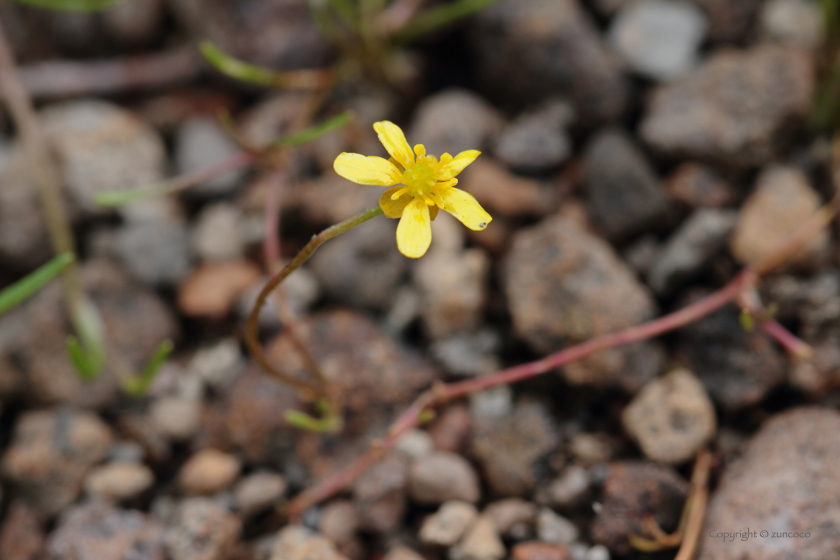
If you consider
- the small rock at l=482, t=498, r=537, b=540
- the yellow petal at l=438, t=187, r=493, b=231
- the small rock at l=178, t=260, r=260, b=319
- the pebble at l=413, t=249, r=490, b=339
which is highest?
the small rock at l=178, t=260, r=260, b=319

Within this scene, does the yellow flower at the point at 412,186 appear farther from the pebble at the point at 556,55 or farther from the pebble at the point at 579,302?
the pebble at the point at 556,55

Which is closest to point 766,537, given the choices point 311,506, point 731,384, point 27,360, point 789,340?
point 731,384

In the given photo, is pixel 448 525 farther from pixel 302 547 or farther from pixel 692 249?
pixel 692 249

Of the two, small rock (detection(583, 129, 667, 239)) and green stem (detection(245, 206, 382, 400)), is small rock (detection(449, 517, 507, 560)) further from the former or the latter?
small rock (detection(583, 129, 667, 239))

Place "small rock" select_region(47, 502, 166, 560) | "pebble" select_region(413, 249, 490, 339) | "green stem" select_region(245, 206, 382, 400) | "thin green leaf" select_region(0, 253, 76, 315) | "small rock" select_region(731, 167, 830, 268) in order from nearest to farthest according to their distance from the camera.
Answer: "green stem" select_region(245, 206, 382, 400), "thin green leaf" select_region(0, 253, 76, 315), "small rock" select_region(47, 502, 166, 560), "small rock" select_region(731, 167, 830, 268), "pebble" select_region(413, 249, 490, 339)

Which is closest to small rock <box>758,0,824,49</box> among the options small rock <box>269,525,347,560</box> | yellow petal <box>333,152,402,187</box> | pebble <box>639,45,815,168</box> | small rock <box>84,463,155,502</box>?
pebble <box>639,45,815,168</box>
